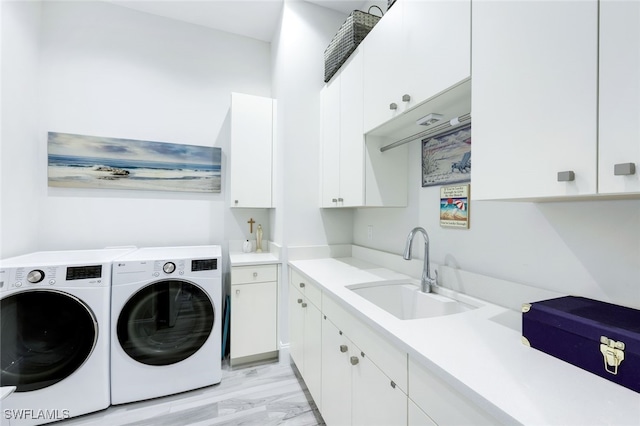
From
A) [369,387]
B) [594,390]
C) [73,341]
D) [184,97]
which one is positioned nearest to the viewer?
[594,390]

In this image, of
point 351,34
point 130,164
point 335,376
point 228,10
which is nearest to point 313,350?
point 335,376

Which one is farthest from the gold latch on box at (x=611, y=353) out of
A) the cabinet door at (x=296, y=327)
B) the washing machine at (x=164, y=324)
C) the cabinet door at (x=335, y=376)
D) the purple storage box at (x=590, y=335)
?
the washing machine at (x=164, y=324)

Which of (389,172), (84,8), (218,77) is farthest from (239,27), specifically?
(389,172)

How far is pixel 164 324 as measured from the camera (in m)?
1.94

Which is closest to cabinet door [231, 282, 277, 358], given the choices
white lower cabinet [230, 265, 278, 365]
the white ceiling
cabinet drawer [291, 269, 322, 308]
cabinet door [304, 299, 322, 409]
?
white lower cabinet [230, 265, 278, 365]

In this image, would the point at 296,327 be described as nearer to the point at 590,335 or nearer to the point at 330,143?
the point at 330,143

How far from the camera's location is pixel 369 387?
108cm

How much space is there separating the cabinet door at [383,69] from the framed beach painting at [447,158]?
349mm

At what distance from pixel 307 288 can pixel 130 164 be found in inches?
77.6

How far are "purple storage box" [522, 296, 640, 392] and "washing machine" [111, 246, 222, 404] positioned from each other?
189 centimetres

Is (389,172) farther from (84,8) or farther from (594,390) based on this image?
(84,8)

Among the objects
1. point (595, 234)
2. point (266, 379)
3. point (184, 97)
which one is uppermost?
point (184, 97)

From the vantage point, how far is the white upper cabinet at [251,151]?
7.97 feet

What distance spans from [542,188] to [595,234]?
36cm
